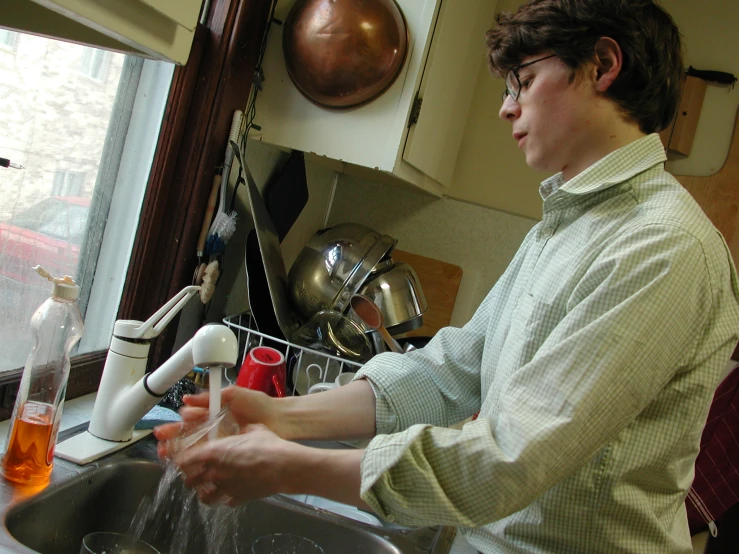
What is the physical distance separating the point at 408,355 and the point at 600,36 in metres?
0.56

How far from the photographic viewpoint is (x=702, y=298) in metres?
0.71

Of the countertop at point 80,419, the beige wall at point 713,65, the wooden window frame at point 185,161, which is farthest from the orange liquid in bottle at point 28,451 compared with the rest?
the beige wall at point 713,65

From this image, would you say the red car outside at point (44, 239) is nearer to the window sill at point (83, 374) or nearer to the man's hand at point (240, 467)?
the window sill at point (83, 374)

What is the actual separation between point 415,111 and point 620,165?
2.23ft

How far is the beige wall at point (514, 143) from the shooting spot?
81.9 inches

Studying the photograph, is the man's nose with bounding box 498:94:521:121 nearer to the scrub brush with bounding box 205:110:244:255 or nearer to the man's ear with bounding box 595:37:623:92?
the man's ear with bounding box 595:37:623:92

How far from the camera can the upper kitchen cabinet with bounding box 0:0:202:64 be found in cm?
70

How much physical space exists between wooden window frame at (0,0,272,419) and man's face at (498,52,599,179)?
0.63 meters

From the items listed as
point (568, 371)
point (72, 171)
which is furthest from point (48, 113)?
point (568, 371)

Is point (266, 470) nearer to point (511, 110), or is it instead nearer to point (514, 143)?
point (511, 110)

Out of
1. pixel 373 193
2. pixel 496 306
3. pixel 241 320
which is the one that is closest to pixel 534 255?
pixel 496 306

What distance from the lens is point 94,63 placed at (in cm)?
119

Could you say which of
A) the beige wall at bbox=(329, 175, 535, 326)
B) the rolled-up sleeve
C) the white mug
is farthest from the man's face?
the beige wall at bbox=(329, 175, 535, 326)

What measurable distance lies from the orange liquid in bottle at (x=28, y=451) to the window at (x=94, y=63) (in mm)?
605
